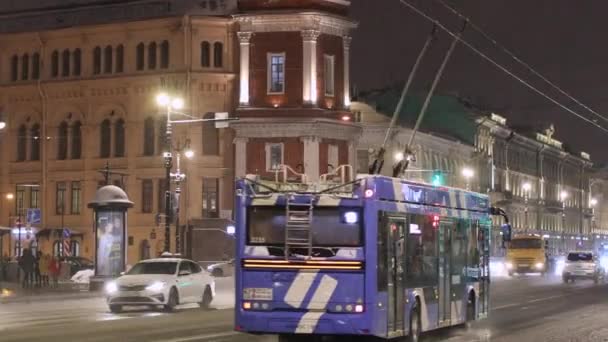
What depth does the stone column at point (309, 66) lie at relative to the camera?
7156 centimetres

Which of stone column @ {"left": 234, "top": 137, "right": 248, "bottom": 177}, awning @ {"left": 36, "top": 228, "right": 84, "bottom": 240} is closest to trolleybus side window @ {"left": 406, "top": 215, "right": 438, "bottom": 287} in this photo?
stone column @ {"left": 234, "top": 137, "right": 248, "bottom": 177}

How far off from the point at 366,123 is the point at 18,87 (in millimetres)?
25085

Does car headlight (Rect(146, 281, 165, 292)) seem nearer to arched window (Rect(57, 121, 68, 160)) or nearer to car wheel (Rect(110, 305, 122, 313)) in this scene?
car wheel (Rect(110, 305, 122, 313))

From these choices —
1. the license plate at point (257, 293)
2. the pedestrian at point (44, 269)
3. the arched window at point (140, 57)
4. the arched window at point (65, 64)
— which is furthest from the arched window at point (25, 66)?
the license plate at point (257, 293)

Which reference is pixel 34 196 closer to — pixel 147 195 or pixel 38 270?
pixel 147 195

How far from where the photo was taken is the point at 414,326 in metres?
21.4

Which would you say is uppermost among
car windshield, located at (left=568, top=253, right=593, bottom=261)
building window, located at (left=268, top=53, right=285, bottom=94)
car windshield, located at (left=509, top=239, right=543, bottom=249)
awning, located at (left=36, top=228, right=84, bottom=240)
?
building window, located at (left=268, top=53, right=285, bottom=94)

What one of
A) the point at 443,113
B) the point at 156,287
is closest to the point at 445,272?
the point at 156,287

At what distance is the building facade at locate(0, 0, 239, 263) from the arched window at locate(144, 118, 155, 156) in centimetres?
7

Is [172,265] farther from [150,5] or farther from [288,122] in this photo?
[150,5]

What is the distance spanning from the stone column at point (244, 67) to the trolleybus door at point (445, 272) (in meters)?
49.5

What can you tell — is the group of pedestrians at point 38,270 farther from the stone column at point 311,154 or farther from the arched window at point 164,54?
the arched window at point 164,54

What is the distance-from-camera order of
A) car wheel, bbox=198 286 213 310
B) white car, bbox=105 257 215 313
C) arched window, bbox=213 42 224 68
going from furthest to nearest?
arched window, bbox=213 42 224 68 → car wheel, bbox=198 286 213 310 → white car, bbox=105 257 215 313

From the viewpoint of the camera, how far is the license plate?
19.5 m
